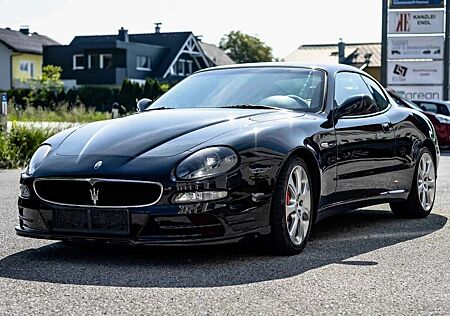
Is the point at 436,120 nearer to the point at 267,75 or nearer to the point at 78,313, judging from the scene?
the point at 267,75

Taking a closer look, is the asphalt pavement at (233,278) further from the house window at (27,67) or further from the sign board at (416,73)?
the house window at (27,67)

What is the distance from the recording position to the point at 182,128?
6.09 meters

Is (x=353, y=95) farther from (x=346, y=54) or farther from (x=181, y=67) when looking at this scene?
(x=346, y=54)

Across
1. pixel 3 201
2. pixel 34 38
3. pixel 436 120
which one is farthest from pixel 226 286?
pixel 34 38

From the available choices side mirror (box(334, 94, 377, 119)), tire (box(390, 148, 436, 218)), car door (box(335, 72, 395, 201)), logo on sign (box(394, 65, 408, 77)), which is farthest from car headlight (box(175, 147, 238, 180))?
logo on sign (box(394, 65, 408, 77))

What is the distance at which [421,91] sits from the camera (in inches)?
1287

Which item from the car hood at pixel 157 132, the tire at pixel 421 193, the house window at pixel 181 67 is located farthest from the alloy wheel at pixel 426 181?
the house window at pixel 181 67

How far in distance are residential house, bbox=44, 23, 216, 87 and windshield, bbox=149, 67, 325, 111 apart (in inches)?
2599

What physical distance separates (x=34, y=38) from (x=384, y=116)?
8085 centimetres

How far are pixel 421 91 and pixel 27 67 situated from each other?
178ft

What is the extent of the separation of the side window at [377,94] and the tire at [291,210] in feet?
5.77

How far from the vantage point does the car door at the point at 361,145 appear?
6985mm

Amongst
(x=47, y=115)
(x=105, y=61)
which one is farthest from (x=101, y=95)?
(x=47, y=115)

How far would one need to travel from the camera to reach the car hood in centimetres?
586
